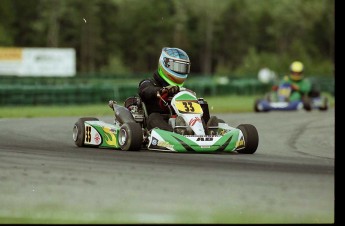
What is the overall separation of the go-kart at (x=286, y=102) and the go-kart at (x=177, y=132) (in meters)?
15.8

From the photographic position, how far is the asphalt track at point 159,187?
6848 millimetres

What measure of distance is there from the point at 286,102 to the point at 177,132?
17343 mm

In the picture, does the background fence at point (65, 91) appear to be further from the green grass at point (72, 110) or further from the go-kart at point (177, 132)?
the go-kart at point (177, 132)

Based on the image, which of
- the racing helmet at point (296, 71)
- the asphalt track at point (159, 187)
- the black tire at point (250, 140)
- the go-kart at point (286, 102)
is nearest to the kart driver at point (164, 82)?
the black tire at point (250, 140)

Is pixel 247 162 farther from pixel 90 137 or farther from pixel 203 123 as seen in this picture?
pixel 90 137

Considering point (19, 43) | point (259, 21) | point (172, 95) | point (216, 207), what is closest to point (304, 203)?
point (216, 207)

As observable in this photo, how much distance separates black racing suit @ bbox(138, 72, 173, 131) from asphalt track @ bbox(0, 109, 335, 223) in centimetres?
72

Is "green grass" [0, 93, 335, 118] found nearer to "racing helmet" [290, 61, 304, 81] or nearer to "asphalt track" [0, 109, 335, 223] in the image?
"racing helmet" [290, 61, 304, 81]

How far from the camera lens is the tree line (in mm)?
83438

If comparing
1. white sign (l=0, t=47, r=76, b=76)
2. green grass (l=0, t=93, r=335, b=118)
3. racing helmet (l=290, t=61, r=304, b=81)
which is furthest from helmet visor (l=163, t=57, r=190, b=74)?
white sign (l=0, t=47, r=76, b=76)

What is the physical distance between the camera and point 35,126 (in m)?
17.7

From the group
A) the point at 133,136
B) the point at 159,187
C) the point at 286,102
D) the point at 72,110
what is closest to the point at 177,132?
the point at 133,136

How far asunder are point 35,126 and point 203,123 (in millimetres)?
6567

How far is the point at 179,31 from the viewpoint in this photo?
9388cm
